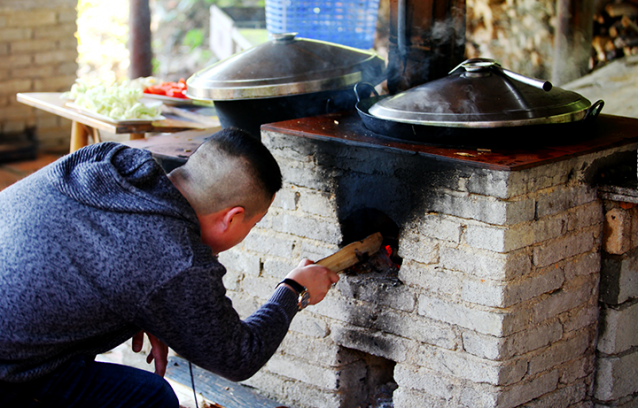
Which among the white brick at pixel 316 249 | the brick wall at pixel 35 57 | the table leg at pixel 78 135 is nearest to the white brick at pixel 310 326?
the white brick at pixel 316 249

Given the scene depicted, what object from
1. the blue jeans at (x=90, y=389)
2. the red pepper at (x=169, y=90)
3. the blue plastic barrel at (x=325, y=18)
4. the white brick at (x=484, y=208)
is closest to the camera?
the blue jeans at (x=90, y=389)

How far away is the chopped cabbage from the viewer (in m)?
4.20

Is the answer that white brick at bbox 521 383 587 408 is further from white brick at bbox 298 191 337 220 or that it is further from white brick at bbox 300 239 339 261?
white brick at bbox 298 191 337 220

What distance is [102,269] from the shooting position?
1.70 meters

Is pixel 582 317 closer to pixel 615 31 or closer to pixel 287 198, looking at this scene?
pixel 287 198

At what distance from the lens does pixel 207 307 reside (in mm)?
1756

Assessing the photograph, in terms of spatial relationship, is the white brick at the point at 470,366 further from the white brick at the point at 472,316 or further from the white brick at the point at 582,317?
the white brick at the point at 582,317

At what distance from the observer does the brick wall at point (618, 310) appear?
2.69 metres

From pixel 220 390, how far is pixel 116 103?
209cm

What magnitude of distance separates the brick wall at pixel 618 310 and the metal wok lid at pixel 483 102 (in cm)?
48

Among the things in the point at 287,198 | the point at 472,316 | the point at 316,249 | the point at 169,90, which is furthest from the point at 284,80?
the point at 169,90

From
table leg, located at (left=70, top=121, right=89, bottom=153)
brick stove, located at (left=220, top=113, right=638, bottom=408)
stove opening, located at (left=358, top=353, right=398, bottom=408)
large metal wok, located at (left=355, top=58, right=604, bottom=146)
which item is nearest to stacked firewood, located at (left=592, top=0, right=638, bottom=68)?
brick stove, located at (left=220, top=113, right=638, bottom=408)

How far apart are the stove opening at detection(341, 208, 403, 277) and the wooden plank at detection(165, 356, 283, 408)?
0.84 meters

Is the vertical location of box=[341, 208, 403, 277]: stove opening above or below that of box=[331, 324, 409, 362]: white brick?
above
